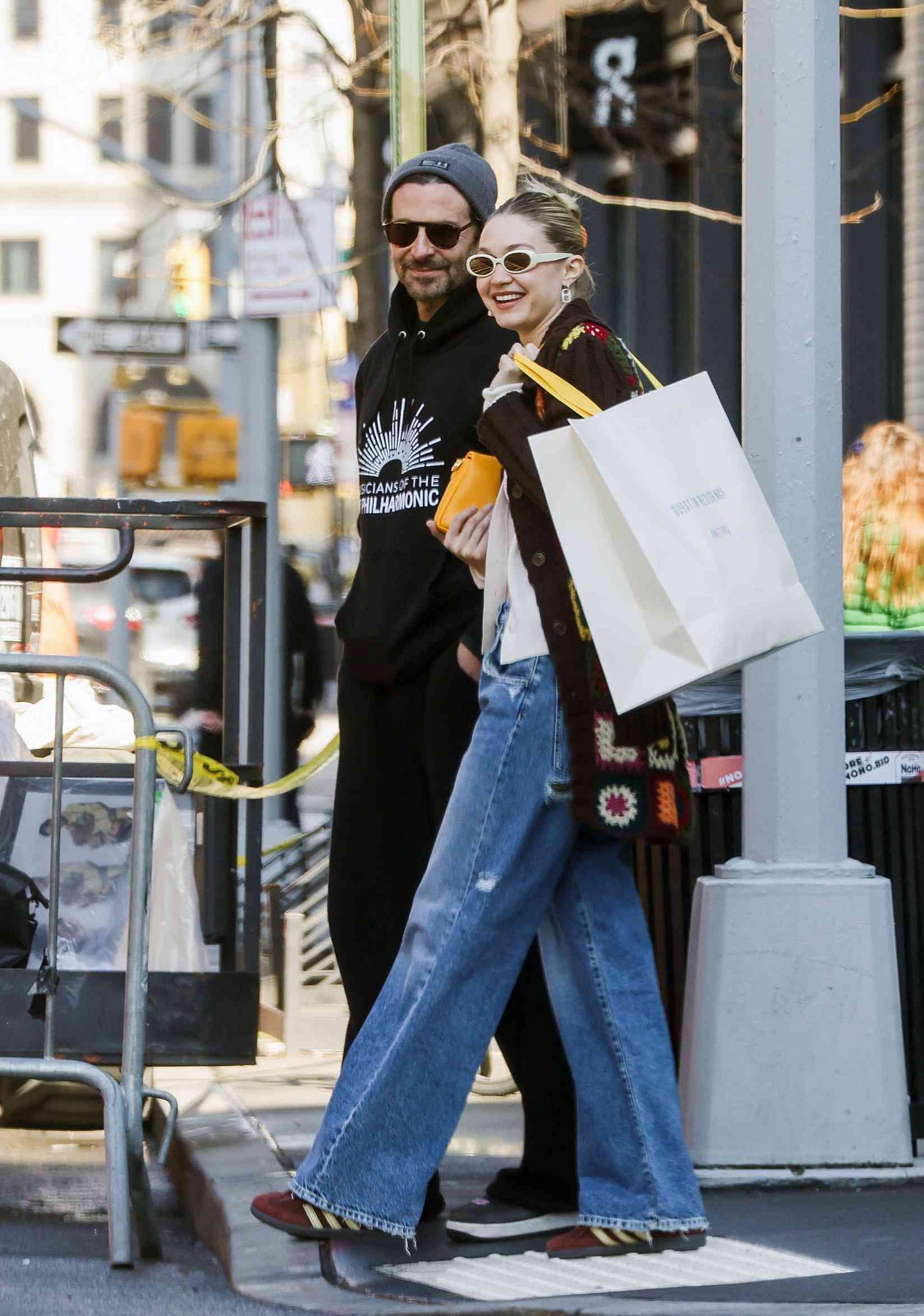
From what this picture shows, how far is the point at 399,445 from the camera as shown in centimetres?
386

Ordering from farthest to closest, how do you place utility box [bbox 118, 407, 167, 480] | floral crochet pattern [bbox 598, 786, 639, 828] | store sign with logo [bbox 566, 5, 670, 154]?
1. utility box [bbox 118, 407, 167, 480]
2. store sign with logo [bbox 566, 5, 670, 154]
3. floral crochet pattern [bbox 598, 786, 639, 828]

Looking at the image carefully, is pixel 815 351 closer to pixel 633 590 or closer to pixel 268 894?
pixel 633 590

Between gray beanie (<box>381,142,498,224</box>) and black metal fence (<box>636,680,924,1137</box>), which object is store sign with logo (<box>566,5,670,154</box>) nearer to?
black metal fence (<box>636,680,924,1137</box>)

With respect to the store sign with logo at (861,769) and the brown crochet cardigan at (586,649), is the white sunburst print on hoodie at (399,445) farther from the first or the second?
the store sign with logo at (861,769)

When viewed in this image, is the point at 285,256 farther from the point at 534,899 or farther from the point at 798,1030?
the point at 534,899

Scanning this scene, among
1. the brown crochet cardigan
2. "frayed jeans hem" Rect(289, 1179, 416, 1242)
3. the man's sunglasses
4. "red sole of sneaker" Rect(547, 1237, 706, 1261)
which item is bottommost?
"red sole of sneaker" Rect(547, 1237, 706, 1261)

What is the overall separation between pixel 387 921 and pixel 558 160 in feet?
43.2

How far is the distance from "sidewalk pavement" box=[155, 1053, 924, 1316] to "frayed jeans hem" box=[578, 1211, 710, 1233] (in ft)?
0.17

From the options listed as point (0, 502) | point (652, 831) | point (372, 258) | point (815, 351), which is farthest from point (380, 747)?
point (372, 258)

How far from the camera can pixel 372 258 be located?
1231cm

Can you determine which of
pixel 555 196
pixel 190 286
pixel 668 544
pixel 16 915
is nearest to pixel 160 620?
pixel 190 286

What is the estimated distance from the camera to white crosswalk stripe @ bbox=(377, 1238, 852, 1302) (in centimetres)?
340

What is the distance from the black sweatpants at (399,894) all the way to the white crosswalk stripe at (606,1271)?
0.26 m

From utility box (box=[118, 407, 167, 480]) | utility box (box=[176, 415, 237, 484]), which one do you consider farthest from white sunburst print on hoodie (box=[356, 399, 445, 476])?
utility box (box=[118, 407, 167, 480])
